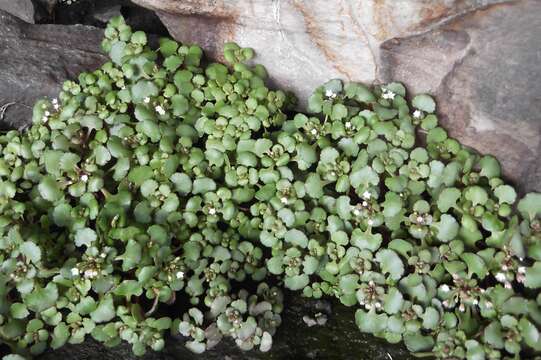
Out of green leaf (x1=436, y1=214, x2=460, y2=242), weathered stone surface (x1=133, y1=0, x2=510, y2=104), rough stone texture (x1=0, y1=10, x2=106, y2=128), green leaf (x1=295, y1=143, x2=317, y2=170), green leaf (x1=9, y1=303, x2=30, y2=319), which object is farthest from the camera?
rough stone texture (x1=0, y1=10, x2=106, y2=128)

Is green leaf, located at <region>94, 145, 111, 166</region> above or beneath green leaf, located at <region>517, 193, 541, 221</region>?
beneath

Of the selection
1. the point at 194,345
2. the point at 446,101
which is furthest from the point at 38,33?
the point at 446,101

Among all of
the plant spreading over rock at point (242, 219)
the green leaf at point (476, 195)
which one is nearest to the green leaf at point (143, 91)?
the plant spreading over rock at point (242, 219)

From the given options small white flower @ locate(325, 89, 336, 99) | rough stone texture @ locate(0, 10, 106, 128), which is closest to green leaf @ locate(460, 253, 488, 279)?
small white flower @ locate(325, 89, 336, 99)

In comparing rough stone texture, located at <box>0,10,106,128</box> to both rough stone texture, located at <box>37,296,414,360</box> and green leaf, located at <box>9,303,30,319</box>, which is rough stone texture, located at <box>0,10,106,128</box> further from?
rough stone texture, located at <box>37,296,414,360</box>

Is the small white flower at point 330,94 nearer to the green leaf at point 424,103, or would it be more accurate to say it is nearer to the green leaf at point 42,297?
the green leaf at point 424,103

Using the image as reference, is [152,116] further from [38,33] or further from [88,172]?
[38,33]

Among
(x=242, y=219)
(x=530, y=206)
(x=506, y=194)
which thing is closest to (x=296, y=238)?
(x=242, y=219)
